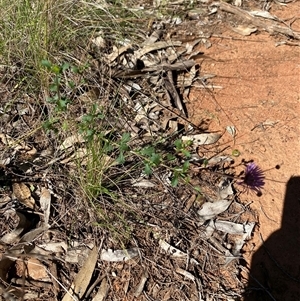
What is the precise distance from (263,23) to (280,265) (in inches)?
75.7

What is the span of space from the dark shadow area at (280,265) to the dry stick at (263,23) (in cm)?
145

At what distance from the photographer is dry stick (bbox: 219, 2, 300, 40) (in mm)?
3421

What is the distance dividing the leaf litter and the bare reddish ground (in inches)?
4.8

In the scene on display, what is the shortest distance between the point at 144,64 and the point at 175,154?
0.84 metres

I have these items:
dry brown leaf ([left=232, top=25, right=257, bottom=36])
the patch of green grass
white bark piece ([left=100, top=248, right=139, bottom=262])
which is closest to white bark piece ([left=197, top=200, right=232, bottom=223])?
white bark piece ([left=100, top=248, right=139, bottom=262])

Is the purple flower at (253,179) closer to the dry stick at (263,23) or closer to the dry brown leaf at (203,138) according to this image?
the dry brown leaf at (203,138)

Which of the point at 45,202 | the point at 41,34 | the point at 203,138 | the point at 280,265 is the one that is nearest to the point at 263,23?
the point at 203,138

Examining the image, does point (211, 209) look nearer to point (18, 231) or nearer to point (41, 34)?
point (18, 231)

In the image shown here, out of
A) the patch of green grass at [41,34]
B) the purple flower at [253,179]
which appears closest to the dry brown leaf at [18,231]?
the patch of green grass at [41,34]

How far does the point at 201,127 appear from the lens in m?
2.79

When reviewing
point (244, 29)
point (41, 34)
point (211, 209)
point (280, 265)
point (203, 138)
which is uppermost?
point (41, 34)

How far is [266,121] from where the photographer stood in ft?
9.27

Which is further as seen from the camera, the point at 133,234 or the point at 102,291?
the point at 133,234

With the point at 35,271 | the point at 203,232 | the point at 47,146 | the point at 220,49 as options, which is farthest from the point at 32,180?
the point at 220,49
